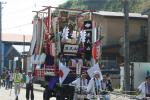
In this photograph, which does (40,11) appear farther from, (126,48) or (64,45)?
(126,48)

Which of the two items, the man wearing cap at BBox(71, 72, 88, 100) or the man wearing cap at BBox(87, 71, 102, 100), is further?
the man wearing cap at BBox(71, 72, 88, 100)

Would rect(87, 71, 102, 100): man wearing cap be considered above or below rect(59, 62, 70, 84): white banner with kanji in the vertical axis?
below

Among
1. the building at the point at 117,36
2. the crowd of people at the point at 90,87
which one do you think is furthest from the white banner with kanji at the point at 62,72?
the building at the point at 117,36

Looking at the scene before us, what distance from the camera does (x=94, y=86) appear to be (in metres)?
15.5

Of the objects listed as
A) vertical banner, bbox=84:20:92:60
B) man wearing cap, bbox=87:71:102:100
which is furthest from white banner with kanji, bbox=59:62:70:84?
man wearing cap, bbox=87:71:102:100

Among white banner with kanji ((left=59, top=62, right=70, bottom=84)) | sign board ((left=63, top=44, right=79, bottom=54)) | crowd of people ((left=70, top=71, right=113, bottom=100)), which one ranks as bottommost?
crowd of people ((left=70, top=71, right=113, bottom=100))

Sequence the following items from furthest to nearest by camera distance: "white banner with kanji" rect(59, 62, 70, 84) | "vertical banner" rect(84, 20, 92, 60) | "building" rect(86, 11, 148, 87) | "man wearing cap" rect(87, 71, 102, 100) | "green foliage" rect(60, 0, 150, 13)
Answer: "green foliage" rect(60, 0, 150, 13) < "building" rect(86, 11, 148, 87) < "vertical banner" rect(84, 20, 92, 60) < "white banner with kanji" rect(59, 62, 70, 84) < "man wearing cap" rect(87, 71, 102, 100)

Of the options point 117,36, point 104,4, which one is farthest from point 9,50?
point 117,36

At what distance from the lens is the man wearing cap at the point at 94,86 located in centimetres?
1541

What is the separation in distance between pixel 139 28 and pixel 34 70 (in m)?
31.8

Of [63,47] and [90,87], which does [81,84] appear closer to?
[90,87]

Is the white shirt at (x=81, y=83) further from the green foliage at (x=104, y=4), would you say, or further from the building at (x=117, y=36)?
the green foliage at (x=104, y=4)

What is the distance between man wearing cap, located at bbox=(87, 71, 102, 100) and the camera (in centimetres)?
1541

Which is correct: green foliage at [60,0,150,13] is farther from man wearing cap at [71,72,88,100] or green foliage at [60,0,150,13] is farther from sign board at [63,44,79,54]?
man wearing cap at [71,72,88,100]
